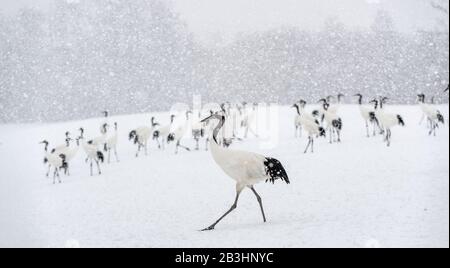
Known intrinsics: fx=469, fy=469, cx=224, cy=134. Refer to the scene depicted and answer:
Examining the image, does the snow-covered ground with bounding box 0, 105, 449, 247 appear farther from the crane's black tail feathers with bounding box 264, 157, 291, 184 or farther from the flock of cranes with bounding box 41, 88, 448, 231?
the crane's black tail feathers with bounding box 264, 157, 291, 184

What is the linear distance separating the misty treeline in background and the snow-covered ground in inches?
181

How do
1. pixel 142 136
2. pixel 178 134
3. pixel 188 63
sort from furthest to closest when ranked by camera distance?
pixel 188 63 < pixel 142 136 < pixel 178 134

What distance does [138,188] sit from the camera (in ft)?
26.3

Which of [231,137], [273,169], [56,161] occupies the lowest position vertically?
[56,161]

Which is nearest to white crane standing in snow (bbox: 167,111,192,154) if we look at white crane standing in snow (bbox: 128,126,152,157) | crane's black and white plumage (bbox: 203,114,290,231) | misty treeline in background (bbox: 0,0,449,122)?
white crane standing in snow (bbox: 128,126,152,157)

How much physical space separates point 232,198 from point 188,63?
11.0m

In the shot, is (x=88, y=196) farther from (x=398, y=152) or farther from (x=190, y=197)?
(x=398, y=152)

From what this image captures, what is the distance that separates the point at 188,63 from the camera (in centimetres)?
1734

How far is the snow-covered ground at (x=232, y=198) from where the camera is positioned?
5.40 metres

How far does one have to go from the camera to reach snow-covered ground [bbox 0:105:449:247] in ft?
17.7

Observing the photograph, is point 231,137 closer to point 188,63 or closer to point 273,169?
point 273,169

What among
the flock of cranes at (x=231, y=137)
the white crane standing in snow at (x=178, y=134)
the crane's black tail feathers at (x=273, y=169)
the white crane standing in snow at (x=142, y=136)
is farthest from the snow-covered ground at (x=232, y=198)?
the white crane standing in snow at (x=142, y=136)

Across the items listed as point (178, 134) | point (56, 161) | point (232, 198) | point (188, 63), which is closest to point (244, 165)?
point (232, 198)
